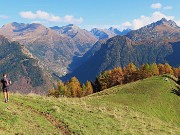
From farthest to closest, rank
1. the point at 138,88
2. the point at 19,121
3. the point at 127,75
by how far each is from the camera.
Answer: the point at 127,75 → the point at 138,88 → the point at 19,121

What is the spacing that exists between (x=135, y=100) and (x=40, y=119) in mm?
37237

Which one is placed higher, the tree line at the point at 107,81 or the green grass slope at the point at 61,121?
the green grass slope at the point at 61,121

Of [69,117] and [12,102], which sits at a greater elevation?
[12,102]

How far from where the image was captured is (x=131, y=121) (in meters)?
42.1

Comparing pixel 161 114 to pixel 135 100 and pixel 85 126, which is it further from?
pixel 85 126

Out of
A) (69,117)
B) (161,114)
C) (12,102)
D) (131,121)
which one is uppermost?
(12,102)

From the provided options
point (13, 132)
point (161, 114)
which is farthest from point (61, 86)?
point (13, 132)

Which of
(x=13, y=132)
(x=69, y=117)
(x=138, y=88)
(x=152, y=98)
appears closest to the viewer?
(x=13, y=132)

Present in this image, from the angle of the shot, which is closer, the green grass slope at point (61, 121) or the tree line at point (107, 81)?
the green grass slope at point (61, 121)

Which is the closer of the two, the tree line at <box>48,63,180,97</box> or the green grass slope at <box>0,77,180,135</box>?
the green grass slope at <box>0,77,180,135</box>

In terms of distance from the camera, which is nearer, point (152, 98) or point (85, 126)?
point (85, 126)

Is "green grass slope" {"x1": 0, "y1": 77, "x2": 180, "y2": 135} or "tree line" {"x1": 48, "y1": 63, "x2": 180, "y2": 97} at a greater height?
"green grass slope" {"x1": 0, "y1": 77, "x2": 180, "y2": 135}

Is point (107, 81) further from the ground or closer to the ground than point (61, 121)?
closer to the ground

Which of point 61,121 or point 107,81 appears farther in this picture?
point 107,81
